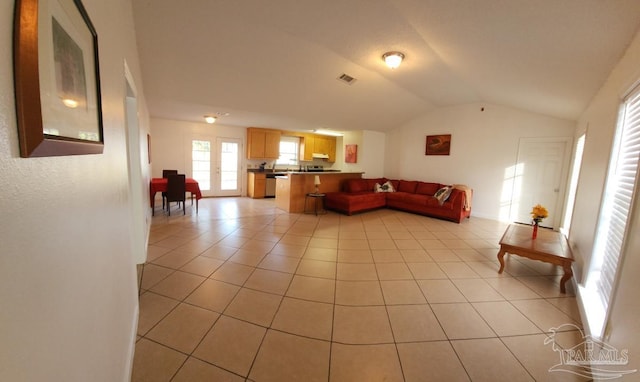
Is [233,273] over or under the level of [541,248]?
under

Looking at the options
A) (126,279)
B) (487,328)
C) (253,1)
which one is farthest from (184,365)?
(253,1)

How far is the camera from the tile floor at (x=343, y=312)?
1.59 m

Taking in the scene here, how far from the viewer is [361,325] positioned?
77.5 inches

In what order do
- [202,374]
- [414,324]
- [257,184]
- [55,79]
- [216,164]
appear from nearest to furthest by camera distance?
1. [55,79]
2. [202,374]
3. [414,324]
4. [216,164]
5. [257,184]

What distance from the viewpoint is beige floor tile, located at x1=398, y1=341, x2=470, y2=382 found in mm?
1531

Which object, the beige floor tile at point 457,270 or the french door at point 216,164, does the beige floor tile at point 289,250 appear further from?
the french door at point 216,164

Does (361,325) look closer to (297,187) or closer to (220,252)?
(220,252)

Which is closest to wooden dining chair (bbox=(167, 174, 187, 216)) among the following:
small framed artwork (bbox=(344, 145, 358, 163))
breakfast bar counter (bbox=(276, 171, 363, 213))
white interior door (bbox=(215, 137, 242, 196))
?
breakfast bar counter (bbox=(276, 171, 363, 213))

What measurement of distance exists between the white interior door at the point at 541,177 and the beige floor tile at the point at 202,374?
6440mm

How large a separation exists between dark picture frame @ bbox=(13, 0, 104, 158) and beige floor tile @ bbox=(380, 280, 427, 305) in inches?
95.1

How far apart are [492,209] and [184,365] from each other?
21.6 ft

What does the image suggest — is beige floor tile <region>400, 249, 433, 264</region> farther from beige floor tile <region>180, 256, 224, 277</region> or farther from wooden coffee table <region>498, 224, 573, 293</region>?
beige floor tile <region>180, 256, 224, 277</region>

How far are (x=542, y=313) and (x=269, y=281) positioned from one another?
2615mm

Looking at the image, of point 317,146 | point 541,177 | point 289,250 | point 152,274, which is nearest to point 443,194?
point 541,177
